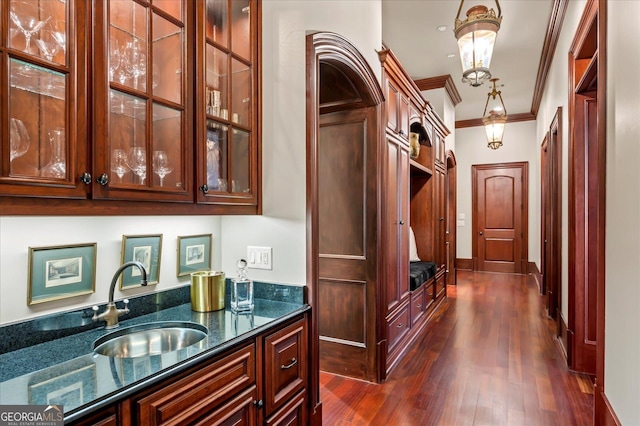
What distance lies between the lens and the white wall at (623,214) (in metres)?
1.67

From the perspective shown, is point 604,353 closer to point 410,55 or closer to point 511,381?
point 511,381

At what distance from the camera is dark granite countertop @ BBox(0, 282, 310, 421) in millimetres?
968

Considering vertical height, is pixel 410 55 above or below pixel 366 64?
above

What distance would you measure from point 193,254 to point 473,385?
238 cm

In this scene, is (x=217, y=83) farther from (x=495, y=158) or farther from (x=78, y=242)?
(x=495, y=158)

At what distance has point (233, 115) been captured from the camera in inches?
72.2

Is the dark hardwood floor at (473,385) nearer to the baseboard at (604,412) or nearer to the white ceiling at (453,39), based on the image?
the baseboard at (604,412)

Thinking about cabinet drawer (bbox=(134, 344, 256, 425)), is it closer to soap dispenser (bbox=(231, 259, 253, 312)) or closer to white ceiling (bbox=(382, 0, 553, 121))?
soap dispenser (bbox=(231, 259, 253, 312))

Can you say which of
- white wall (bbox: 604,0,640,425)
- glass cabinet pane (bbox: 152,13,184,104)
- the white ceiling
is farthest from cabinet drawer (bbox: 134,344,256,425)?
the white ceiling

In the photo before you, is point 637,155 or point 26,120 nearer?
point 26,120

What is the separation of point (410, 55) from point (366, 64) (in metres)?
2.78

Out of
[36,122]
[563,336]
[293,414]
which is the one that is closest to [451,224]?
[563,336]

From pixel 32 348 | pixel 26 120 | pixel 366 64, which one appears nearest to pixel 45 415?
pixel 32 348

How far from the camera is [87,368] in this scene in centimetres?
114
